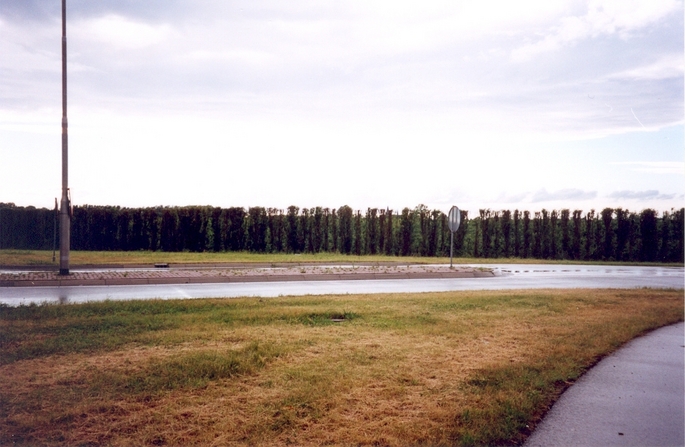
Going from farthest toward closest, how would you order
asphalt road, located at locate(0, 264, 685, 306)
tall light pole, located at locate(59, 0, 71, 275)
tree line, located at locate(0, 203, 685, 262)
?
tree line, located at locate(0, 203, 685, 262)
tall light pole, located at locate(59, 0, 71, 275)
asphalt road, located at locate(0, 264, 685, 306)

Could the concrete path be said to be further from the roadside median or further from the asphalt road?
the roadside median

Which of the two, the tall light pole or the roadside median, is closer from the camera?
the roadside median

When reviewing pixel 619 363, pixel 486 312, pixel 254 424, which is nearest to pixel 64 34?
pixel 486 312

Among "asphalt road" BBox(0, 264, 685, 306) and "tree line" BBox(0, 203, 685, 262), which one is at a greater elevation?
"tree line" BBox(0, 203, 685, 262)

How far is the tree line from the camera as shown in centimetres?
3084

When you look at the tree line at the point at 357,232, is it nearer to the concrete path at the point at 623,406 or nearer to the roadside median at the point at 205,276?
the roadside median at the point at 205,276

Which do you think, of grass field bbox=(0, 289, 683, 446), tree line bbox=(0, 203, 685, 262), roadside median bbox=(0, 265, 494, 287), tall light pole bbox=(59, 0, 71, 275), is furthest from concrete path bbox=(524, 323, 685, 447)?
tree line bbox=(0, 203, 685, 262)

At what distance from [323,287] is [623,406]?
10.2 metres

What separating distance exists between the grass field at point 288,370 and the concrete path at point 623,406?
0.72ft

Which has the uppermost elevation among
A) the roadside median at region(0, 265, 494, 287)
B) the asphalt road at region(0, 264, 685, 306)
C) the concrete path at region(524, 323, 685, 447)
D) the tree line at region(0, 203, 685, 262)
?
the tree line at region(0, 203, 685, 262)

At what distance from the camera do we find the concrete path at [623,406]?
15.1 feet

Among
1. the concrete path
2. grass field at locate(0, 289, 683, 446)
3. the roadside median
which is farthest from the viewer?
the roadside median

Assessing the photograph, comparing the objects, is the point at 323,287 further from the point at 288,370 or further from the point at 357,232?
the point at 357,232

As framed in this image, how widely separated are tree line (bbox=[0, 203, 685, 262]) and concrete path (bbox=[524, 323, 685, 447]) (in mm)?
24823
